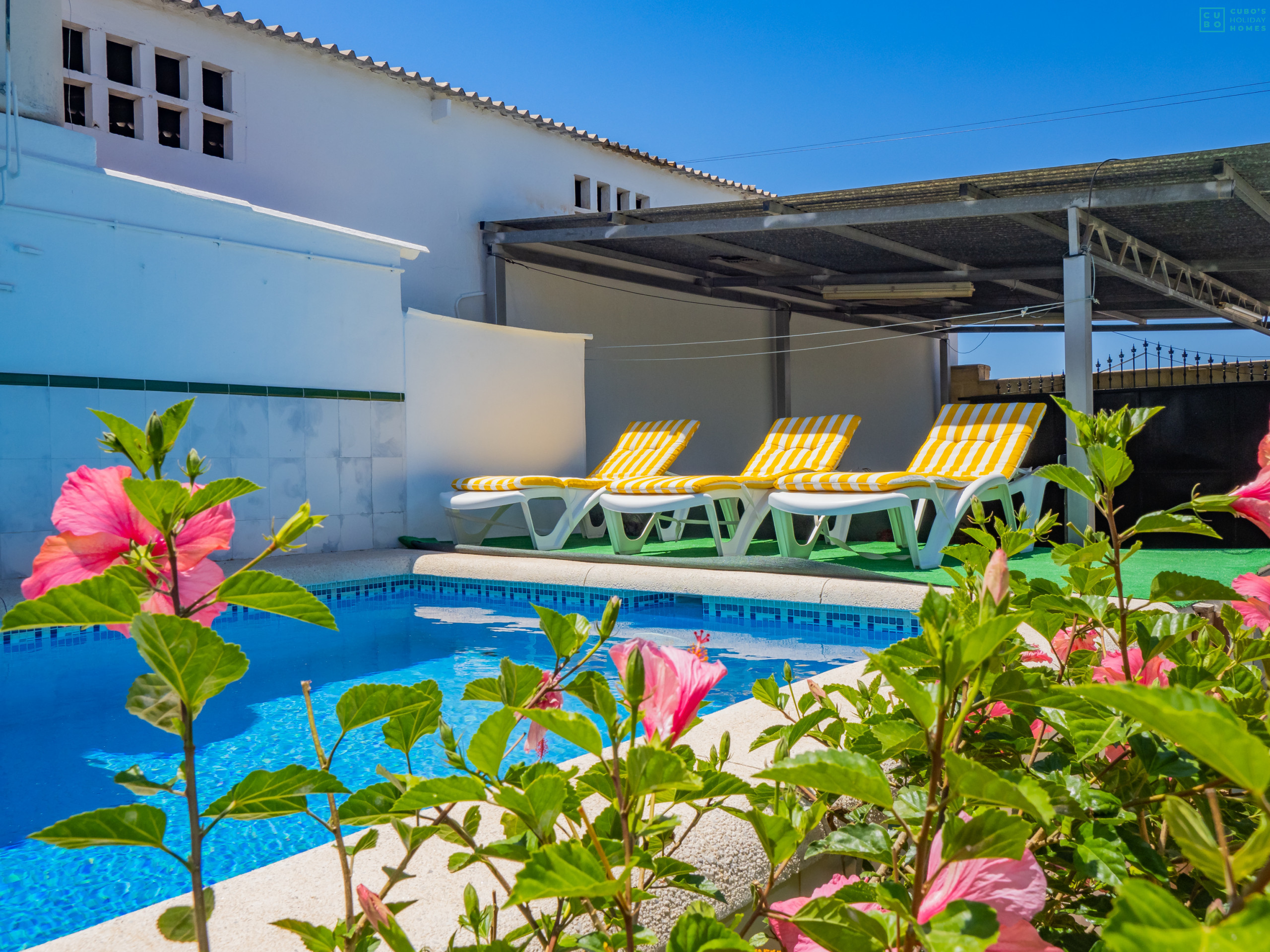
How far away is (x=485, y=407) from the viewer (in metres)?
9.21

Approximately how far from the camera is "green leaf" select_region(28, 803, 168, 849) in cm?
42

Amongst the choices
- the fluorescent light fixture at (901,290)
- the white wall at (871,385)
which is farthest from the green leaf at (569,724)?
the white wall at (871,385)

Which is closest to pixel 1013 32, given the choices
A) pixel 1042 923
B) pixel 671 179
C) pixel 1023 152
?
pixel 671 179

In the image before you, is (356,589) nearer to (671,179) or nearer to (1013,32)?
(671,179)

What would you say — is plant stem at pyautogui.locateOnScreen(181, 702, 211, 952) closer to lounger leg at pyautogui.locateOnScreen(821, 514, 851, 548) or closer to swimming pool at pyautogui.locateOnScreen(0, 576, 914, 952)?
swimming pool at pyautogui.locateOnScreen(0, 576, 914, 952)

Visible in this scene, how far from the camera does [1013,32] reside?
20.7 metres

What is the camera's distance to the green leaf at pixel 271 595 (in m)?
0.44

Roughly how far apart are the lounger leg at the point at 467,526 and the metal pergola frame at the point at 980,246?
2.21 m

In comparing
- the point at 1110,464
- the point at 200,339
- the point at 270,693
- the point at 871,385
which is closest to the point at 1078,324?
the point at 270,693

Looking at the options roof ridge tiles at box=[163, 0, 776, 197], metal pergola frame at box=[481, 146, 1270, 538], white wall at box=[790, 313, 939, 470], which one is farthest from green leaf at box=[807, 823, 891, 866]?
white wall at box=[790, 313, 939, 470]

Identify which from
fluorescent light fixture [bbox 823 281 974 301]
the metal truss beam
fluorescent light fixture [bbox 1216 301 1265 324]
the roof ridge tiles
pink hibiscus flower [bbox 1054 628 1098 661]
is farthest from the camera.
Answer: fluorescent light fixture [bbox 1216 301 1265 324]

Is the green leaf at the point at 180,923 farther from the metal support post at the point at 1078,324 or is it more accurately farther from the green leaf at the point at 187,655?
the metal support post at the point at 1078,324

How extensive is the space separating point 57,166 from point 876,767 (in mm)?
7336

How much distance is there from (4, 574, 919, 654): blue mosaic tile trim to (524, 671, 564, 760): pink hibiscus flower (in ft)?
12.5
